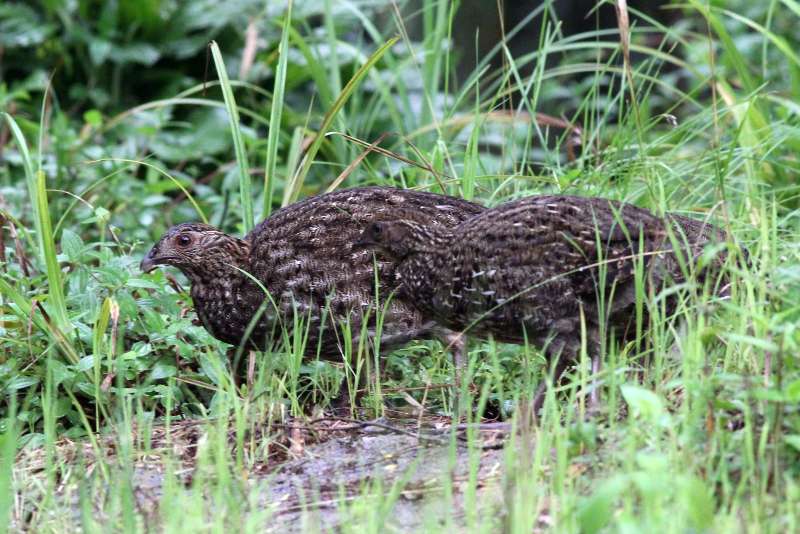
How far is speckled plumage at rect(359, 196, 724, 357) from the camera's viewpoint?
14.4 ft

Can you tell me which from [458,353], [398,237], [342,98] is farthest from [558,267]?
[342,98]

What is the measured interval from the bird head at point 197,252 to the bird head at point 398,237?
1.99 ft

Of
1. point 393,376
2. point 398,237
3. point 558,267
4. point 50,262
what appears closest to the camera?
point 558,267

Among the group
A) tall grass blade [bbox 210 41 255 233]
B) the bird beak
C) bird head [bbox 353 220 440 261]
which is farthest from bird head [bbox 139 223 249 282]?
bird head [bbox 353 220 440 261]

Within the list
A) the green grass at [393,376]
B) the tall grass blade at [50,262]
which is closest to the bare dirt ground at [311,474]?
the green grass at [393,376]

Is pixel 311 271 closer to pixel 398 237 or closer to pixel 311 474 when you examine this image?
pixel 398 237

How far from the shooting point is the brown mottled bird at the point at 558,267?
439 cm

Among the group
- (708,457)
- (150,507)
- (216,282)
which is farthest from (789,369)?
(216,282)

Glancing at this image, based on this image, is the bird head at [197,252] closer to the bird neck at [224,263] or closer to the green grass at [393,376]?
the bird neck at [224,263]

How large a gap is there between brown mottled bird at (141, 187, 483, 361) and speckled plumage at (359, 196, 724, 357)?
457mm

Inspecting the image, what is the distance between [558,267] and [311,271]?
1.19 metres

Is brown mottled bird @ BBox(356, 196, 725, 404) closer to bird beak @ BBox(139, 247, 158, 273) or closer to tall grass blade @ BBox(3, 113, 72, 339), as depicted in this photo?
bird beak @ BBox(139, 247, 158, 273)

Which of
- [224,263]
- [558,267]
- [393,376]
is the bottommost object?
[393,376]

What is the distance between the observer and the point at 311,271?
16.9ft
